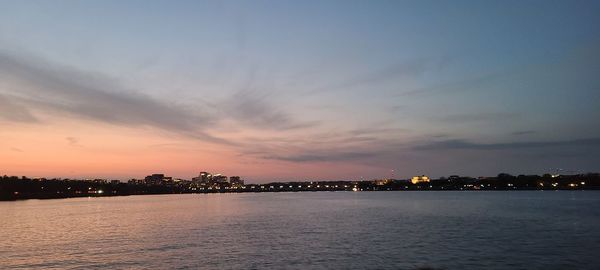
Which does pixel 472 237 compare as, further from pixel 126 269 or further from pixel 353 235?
pixel 126 269

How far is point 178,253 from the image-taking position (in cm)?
5500

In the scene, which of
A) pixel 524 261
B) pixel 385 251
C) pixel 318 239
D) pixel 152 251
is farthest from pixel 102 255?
pixel 524 261

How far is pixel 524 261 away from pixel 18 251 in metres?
57.4

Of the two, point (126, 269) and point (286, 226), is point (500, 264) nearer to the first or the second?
point (126, 269)

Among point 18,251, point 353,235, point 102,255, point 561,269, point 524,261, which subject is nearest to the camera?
point 561,269

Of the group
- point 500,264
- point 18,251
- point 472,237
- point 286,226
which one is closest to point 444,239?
point 472,237

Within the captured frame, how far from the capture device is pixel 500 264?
152ft

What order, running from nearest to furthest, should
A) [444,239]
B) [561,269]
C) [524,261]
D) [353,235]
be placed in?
[561,269] < [524,261] < [444,239] < [353,235]

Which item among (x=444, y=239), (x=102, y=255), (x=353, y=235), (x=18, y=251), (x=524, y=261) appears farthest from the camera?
(x=353, y=235)

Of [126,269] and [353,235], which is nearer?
[126,269]

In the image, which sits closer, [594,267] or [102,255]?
[594,267]

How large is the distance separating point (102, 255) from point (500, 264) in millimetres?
42464

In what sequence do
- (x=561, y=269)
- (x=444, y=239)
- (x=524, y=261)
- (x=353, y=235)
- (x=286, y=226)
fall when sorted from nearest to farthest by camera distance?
(x=561, y=269) → (x=524, y=261) → (x=444, y=239) → (x=353, y=235) → (x=286, y=226)

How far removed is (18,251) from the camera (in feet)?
189
